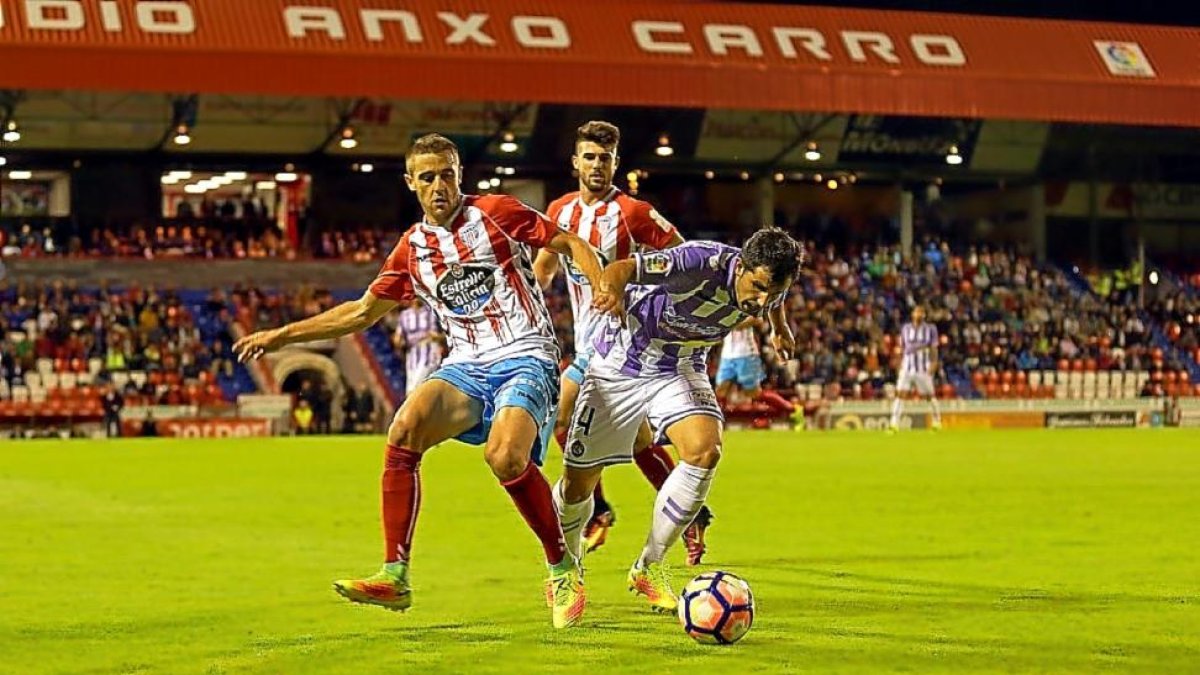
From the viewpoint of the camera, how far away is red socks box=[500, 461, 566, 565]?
8367mm

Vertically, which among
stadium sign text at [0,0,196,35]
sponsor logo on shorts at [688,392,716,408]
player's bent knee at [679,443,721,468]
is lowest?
player's bent knee at [679,443,721,468]

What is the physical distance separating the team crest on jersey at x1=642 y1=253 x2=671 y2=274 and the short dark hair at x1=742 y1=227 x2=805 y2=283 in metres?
0.46

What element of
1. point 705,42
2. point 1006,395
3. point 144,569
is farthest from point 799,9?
point 144,569

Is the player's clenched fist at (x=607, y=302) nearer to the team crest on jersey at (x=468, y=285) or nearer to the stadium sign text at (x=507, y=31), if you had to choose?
the team crest on jersey at (x=468, y=285)

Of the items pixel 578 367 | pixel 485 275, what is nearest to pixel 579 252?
pixel 485 275

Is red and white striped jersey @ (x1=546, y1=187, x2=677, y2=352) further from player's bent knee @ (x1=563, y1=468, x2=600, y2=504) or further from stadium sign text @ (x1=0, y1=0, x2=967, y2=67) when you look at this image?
stadium sign text @ (x1=0, y1=0, x2=967, y2=67)

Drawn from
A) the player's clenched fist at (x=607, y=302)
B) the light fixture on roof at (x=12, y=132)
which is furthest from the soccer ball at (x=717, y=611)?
the light fixture on roof at (x=12, y=132)

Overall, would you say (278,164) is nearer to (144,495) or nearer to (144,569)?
(144,495)

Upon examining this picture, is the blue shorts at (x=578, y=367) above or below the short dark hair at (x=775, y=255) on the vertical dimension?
below

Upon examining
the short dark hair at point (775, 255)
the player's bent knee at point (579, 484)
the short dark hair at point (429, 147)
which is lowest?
the player's bent knee at point (579, 484)

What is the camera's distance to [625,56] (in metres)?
38.1

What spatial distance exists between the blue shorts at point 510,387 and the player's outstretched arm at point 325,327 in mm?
473

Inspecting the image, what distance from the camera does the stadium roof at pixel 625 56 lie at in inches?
1385

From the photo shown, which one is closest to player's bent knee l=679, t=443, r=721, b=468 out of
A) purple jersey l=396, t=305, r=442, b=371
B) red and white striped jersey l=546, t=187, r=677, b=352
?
red and white striped jersey l=546, t=187, r=677, b=352
